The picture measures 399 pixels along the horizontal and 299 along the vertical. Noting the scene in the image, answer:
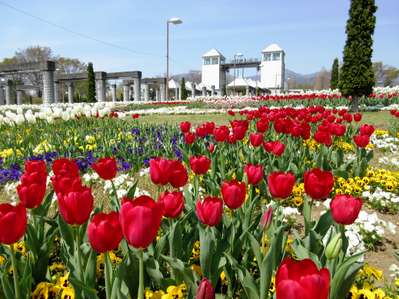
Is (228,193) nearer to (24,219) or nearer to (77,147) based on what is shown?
(24,219)

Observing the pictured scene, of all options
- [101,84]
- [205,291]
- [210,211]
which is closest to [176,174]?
[210,211]

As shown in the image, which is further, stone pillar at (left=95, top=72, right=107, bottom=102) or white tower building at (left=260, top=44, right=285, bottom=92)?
white tower building at (left=260, top=44, right=285, bottom=92)

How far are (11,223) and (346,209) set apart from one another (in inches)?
59.7

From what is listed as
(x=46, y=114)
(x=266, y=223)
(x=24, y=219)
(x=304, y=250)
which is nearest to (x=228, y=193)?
(x=266, y=223)

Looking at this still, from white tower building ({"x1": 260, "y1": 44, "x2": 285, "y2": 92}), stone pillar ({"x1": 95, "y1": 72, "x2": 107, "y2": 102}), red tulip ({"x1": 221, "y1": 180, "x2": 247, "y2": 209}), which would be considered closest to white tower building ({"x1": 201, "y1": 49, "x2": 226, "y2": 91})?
white tower building ({"x1": 260, "y1": 44, "x2": 285, "y2": 92})

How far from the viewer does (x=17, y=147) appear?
7508 millimetres

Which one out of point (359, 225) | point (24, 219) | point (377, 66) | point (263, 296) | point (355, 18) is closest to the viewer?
point (24, 219)

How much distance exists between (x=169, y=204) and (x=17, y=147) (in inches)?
254

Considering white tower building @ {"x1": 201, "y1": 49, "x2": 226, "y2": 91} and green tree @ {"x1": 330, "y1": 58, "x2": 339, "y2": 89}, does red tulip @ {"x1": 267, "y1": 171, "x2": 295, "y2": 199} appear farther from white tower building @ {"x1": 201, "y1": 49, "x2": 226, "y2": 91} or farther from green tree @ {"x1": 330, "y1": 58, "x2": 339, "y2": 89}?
white tower building @ {"x1": 201, "y1": 49, "x2": 226, "y2": 91}

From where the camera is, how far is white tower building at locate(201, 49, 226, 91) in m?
83.9

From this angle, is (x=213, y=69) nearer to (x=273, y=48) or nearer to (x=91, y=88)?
(x=273, y=48)

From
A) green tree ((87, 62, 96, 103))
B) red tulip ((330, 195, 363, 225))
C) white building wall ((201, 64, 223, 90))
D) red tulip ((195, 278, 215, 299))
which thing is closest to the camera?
red tulip ((195, 278, 215, 299))

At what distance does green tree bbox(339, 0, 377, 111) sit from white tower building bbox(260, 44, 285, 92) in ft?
195

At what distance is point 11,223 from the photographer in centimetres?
156
